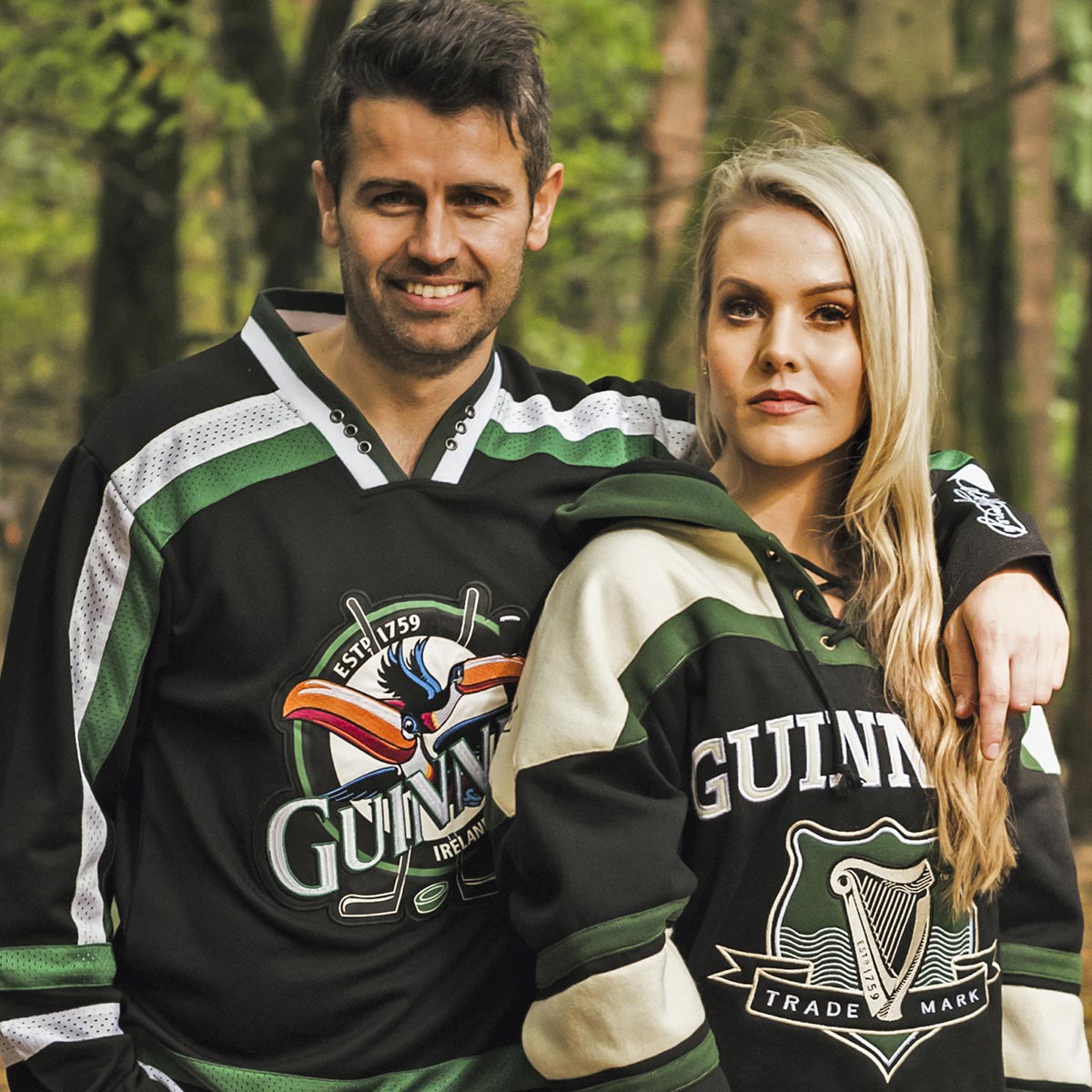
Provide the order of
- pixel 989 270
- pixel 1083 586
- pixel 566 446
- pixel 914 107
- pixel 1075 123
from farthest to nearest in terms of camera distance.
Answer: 1. pixel 1075 123
2. pixel 989 270
3. pixel 1083 586
4. pixel 914 107
5. pixel 566 446

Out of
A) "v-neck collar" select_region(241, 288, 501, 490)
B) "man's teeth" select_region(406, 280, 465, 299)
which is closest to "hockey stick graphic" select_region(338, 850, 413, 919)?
"v-neck collar" select_region(241, 288, 501, 490)

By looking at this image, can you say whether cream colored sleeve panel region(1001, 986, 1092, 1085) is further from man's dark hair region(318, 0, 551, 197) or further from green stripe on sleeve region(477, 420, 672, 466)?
man's dark hair region(318, 0, 551, 197)

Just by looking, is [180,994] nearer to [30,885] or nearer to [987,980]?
[30,885]

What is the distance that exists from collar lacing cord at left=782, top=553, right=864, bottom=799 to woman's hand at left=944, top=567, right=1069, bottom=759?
22 cm

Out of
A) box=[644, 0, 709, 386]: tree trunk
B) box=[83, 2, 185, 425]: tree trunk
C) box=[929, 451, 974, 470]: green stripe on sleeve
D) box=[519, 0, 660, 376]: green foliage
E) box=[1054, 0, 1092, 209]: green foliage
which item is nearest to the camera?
box=[929, 451, 974, 470]: green stripe on sleeve

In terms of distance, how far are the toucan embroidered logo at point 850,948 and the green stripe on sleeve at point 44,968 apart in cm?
111

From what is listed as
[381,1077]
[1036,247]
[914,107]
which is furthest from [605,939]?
[1036,247]

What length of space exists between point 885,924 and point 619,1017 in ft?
1.69

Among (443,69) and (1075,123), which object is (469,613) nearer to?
(443,69)

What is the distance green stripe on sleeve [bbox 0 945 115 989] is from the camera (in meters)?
2.66

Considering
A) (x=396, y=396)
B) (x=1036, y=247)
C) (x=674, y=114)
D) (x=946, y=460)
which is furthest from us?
(x=674, y=114)

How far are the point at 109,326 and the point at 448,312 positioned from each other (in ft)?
18.1

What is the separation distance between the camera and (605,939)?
7.88 feet

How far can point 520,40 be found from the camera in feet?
9.50
